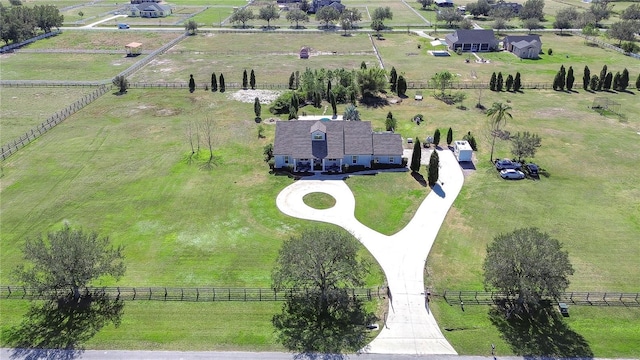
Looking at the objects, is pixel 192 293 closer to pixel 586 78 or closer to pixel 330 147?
pixel 330 147

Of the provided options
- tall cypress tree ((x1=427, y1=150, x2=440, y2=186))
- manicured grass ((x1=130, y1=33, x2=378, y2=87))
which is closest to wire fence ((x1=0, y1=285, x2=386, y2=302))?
tall cypress tree ((x1=427, y1=150, x2=440, y2=186))

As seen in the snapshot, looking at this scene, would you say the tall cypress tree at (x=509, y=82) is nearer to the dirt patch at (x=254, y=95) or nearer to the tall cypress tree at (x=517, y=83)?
the tall cypress tree at (x=517, y=83)

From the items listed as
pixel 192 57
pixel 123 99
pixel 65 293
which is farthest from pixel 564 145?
pixel 192 57

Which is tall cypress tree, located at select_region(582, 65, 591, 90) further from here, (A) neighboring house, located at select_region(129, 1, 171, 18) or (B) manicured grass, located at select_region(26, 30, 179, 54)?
(A) neighboring house, located at select_region(129, 1, 171, 18)

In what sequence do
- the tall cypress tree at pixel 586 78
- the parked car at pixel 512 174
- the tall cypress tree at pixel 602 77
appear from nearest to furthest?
the parked car at pixel 512 174 < the tall cypress tree at pixel 602 77 < the tall cypress tree at pixel 586 78

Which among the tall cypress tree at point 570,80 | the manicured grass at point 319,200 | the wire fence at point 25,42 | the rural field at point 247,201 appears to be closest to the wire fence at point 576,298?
the rural field at point 247,201

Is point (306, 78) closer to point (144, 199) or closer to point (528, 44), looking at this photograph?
point (144, 199)

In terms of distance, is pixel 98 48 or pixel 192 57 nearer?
pixel 192 57
